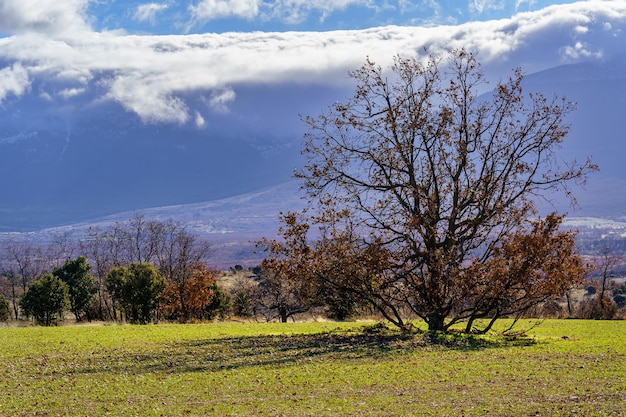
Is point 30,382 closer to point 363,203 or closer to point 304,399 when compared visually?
point 304,399

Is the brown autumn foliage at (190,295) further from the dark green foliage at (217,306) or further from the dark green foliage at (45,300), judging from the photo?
the dark green foliage at (45,300)

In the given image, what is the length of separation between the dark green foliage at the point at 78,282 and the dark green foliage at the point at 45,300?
6.91 m

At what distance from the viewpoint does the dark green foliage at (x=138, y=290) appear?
47844mm

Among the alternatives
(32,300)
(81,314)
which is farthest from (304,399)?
(81,314)

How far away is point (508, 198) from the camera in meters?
29.2

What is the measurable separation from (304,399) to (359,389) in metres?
1.59

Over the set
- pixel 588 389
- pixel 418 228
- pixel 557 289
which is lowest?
pixel 588 389

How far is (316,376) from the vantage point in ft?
60.3

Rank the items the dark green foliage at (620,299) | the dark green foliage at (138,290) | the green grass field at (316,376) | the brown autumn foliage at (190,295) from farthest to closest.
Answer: the dark green foliage at (620,299), the brown autumn foliage at (190,295), the dark green foliage at (138,290), the green grass field at (316,376)

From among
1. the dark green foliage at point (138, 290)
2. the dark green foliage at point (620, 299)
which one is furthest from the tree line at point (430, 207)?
the dark green foliage at point (620, 299)

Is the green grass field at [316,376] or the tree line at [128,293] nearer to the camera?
the green grass field at [316,376]

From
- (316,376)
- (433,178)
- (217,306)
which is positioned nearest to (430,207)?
(433,178)

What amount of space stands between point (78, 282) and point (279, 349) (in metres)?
36.9

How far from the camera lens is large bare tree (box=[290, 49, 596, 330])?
28.1 m
